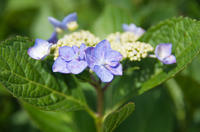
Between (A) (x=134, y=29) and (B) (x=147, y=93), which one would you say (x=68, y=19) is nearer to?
(A) (x=134, y=29)

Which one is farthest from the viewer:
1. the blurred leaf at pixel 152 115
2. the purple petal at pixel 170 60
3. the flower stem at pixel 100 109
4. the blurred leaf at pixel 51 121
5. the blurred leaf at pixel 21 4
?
the blurred leaf at pixel 21 4

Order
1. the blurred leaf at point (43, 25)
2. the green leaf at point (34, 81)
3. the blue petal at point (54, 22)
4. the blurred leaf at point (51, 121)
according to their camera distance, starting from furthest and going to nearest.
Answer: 1. the blurred leaf at point (43, 25)
2. the blurred leaf at point (51, 121)
3. the blue petal at point (54, 22)
4. the green leaf at point (34, 81)

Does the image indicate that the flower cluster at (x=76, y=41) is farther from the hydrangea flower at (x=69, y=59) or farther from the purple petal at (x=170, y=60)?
the purple petal at (x=170, y=60)

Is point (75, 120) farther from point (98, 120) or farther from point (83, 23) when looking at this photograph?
point (83, 23)

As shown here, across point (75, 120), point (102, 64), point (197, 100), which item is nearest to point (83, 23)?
point (75, 120)

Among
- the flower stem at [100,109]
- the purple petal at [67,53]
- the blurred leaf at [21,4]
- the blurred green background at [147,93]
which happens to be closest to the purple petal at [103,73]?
the purple petal at [67,53]

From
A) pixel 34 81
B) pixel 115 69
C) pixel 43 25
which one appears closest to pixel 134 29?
pixel 115 69
